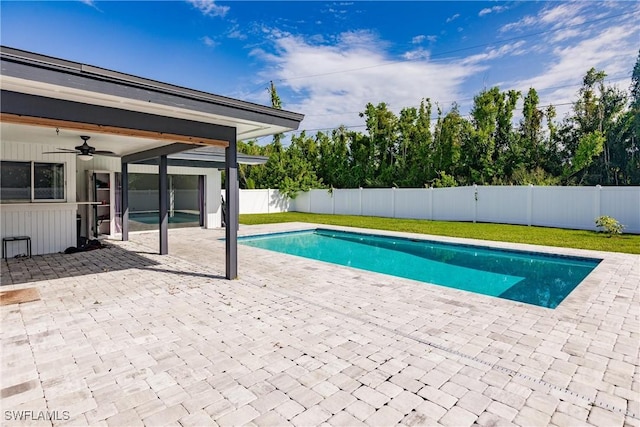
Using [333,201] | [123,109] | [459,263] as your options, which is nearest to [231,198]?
[123,109]

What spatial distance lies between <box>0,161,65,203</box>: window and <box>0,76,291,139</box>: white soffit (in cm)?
597

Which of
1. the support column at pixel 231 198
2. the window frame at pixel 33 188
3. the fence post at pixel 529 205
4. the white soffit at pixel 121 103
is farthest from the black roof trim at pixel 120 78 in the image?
the fence post at pixel 529 205

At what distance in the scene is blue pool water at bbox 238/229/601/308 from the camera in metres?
7.44

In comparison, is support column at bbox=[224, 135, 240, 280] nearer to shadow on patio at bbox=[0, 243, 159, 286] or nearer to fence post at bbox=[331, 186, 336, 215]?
shadow on patio at bbox=[0, 243, 159, 286]

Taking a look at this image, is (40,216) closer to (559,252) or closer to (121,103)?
(121,103)

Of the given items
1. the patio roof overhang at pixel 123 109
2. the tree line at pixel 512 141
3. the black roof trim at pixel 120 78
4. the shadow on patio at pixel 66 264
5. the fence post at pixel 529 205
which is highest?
the tree line at pixel 512 141

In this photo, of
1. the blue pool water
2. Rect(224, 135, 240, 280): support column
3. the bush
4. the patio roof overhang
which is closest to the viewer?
the patio roof overhang

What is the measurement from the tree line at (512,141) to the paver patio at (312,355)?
1542cm

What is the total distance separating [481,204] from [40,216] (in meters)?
16.9

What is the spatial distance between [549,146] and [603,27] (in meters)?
6.58

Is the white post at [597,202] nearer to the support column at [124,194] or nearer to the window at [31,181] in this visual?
the support column at [124,194]

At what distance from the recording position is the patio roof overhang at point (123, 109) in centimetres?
390

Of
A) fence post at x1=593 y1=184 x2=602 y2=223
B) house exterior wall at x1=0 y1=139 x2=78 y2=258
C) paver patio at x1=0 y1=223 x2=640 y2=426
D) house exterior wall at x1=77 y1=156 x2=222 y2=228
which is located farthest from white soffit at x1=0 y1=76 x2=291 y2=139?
fence post at x1=593 y1=184 x2=602 y2=223

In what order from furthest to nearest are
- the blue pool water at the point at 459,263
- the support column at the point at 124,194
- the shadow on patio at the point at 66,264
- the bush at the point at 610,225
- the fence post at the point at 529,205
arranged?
the fence post at the point at 529,205 → the bush at the point at 610,225 → the support column at the point at 124,194 → the blue pool water at the point at 459,263 → the shadow on patio at the point at 66,264
